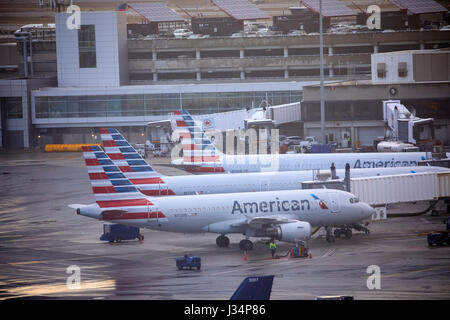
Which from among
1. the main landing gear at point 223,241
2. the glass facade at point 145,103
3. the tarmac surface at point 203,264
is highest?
the glass facade at point 145,103

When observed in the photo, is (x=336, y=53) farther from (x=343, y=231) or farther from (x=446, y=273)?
(x=446, y=273)

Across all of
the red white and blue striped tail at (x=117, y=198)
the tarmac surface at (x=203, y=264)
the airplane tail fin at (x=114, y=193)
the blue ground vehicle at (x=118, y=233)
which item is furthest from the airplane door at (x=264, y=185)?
the airplane tail fin at (x=114, y=193)

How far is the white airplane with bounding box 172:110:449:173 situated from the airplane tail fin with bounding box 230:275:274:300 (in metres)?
48.2

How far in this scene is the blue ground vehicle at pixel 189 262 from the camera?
44.6 metres

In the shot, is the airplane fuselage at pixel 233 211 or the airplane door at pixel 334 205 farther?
the airplane door at pixel 334 205

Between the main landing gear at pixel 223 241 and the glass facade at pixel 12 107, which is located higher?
the glass facade at pixel 12 107

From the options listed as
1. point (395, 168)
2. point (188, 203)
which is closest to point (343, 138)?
point (395, 168)

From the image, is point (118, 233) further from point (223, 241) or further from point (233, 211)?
point (233, 211)

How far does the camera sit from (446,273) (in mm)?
41062

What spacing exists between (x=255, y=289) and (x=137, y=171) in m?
37.9

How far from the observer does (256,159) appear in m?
74.2

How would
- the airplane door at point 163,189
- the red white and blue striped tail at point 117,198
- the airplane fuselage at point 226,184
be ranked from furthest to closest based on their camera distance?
the airplane fuselage at point 226,184 → the airplane door at point 163,189 → the red white and blue striped tail at point 117,198

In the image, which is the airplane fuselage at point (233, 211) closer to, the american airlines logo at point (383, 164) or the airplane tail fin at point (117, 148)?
the airplane tail fin at point (117, 148)

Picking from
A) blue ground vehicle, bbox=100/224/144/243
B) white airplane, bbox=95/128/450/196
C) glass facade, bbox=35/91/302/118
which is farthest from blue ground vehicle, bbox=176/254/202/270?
glass facade, bbox=35/91/302/118
